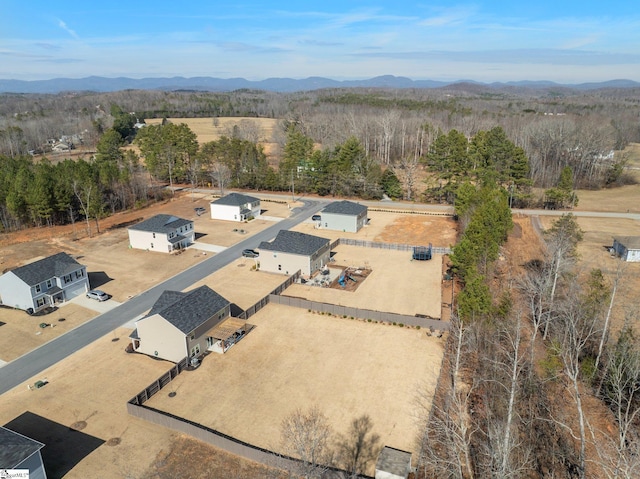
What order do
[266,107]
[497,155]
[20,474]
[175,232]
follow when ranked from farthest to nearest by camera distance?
[266,107] → [497,155] → [175,232] → [20,474]

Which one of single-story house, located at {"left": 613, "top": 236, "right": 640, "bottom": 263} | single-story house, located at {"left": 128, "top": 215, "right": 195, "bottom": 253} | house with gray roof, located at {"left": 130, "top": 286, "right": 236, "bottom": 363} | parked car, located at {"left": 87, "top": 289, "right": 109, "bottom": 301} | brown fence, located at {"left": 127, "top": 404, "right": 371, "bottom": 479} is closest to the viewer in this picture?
brown fence, located at {"left": 127, "top": 404, "right": 371, "bottom": 479}

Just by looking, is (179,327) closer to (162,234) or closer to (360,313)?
(360,313)

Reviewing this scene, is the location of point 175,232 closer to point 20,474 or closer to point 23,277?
point 23,277

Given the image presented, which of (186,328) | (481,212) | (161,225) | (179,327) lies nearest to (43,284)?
(161,225)

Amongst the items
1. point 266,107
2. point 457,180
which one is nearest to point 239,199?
point 457,180

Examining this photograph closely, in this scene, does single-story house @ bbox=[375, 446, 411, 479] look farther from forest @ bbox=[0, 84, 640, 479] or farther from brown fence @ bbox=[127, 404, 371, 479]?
forest @ bbox=[0, 84, 640, 479]

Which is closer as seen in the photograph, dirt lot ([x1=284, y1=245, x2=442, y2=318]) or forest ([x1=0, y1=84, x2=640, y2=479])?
forest ([x1=0, y1=84, x2=640, y2=479])

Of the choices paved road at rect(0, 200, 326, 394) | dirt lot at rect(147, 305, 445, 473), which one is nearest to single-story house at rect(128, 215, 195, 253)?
paved road at rect(0, 200, 326, 394)
